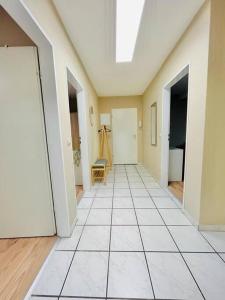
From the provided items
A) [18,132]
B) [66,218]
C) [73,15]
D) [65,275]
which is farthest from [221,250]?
Answer: [73,15]

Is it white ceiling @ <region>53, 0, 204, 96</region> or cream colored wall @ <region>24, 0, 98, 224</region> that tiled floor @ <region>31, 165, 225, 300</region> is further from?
white ceiling @ <region>53, 0, 204, 96</region>

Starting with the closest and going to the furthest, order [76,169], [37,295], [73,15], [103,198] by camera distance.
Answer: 1. [37,295]
2. [73,15]
3. [103,198]
4. [76,169]

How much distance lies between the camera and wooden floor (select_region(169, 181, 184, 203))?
2507mm

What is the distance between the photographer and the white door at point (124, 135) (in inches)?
197

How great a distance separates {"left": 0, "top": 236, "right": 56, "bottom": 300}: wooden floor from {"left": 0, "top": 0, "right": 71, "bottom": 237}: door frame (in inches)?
9.2

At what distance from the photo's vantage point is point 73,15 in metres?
1.55

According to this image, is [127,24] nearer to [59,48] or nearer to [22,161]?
[59,48]

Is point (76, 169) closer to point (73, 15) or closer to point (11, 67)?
point (11, 67)

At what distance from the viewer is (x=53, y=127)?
1.47 metres

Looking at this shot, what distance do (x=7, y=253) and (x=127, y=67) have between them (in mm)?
3199

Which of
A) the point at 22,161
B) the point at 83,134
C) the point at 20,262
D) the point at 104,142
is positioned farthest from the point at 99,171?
the point at 20,262

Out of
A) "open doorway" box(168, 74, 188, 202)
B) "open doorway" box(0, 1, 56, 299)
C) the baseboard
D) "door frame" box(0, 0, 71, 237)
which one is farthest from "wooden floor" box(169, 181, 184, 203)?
"open doorway" box(0, 1, 56, 299)

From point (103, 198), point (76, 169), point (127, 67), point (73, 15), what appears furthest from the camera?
point (76, 169)

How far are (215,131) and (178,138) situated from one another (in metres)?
3.46
